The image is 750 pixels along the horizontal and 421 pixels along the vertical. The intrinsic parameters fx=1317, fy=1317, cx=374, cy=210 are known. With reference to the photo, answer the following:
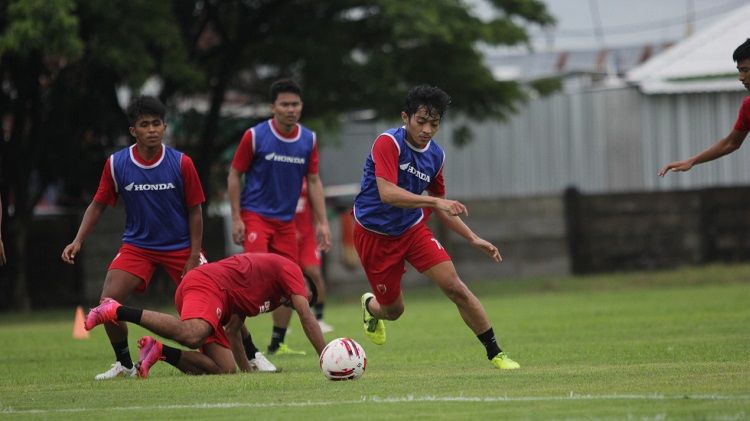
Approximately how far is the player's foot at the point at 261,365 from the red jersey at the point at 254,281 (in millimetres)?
578

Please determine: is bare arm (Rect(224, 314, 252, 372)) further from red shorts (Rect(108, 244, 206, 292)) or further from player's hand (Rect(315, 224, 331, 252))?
player's hand (Rect(315, 224, 331, 252))

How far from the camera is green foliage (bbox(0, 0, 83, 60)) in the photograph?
70.6 feet

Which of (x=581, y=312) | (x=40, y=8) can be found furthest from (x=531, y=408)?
(x=40, y=8)

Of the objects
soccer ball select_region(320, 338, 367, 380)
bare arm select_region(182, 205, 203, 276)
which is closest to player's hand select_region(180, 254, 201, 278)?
bare arm select_region(182, 205, 203, 276)

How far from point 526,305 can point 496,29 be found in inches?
292

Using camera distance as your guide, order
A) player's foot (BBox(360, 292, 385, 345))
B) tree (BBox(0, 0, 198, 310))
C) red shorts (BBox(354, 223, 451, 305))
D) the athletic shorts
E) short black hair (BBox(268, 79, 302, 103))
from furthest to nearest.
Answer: tree (BBox(0, 0, 198, 310))
the athletic shorts
short black hair (BBox(268, 79, 302, 103))
player's foot (BBox(360, 292, 385, 345))
red shorts (BBox(354, 223, 451, 305))

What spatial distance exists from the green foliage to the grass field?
5003 millimetres

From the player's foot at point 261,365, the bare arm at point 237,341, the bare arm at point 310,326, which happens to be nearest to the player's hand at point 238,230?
the player's foot at point 261,365

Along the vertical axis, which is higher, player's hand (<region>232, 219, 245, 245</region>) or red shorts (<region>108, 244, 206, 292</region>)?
player's hand (<region>232, 219, 245, 245</region>)

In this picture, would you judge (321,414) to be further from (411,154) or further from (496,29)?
(496,29)

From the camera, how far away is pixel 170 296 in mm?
27547

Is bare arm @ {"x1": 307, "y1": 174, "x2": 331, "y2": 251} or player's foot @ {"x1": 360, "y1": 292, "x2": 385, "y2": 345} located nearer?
player's foot @ {"x1": 360, "y1": 292, "x2": 385, "y2": 345}

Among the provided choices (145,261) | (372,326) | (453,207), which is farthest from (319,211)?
(453,207)

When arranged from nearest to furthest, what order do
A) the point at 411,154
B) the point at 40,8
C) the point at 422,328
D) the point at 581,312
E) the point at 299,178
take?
the point at 411,154 → the point at 299,178 → the point at 422,328 → the point at 581,312 → the point at 40,8
